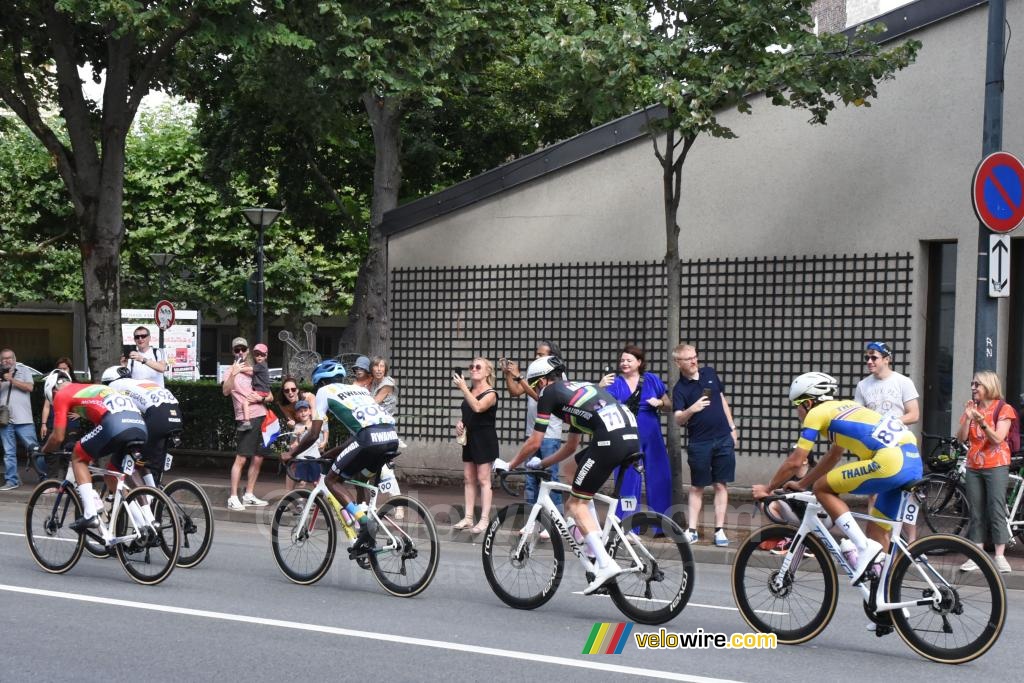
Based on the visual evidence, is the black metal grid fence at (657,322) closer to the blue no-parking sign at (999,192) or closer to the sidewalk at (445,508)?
the sidewalk at (445,508)

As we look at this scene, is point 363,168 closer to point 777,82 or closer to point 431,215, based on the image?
point 431,215

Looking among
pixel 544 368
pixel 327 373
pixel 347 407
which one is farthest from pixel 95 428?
pixel 544 368

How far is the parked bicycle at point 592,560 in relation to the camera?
314 inches

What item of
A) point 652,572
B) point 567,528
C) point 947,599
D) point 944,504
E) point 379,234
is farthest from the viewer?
point 379,234

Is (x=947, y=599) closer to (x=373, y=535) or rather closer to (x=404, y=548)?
(x=404, y=548)

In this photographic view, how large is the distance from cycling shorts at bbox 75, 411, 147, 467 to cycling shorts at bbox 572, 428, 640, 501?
365 cm

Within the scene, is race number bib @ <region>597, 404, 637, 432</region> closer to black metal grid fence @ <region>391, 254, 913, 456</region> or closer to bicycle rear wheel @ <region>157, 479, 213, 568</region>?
bicycle rear wheel @ <region>157, 479, 213, 568</region>

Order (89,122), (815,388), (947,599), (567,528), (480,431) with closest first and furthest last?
(947,599), (815,388), (567,528), (480,431), (89,122)

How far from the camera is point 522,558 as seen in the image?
28.7ft

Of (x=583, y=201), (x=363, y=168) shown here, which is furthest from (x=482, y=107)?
(x=583, y=201)

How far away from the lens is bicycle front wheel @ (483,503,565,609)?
338 inches

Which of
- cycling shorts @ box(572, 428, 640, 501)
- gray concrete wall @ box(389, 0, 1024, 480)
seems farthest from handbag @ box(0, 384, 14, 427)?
cycling shorts @ box(572, 428, 640, 501)

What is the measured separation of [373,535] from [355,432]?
79 centimetres

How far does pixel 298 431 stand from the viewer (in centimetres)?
1352
